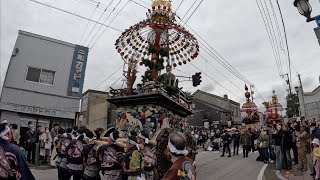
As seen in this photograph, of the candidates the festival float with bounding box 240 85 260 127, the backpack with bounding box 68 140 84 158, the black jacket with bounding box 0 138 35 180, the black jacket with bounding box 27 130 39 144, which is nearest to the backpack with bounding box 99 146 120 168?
the backpack with bounding box 68 140 84 158

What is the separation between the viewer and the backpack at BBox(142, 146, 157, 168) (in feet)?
21.1

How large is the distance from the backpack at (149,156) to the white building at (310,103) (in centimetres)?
2731

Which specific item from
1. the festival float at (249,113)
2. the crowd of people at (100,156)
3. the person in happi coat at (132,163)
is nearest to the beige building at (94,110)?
the festival float at (249,113)

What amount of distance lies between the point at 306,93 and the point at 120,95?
31.1 m

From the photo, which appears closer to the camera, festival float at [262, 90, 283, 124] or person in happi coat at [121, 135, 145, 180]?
person in happi coat at [121, 135, 145, 180]

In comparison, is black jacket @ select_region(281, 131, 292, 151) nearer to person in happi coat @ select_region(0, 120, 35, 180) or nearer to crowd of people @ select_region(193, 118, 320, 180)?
crowd of people @ select_region(193, 118, 320, 180)

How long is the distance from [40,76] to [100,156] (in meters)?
13.1

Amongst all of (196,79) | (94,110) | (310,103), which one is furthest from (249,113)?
(196,79)

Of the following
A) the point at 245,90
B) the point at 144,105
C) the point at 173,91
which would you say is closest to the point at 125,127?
the point at 144,105

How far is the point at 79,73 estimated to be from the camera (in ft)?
60.7

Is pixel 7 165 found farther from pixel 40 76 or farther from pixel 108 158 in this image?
pixel 40 76

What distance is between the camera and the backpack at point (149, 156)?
21.1ft

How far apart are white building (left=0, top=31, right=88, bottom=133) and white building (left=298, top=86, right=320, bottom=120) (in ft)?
82.0

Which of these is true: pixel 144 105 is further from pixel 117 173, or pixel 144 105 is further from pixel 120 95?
pixel 117 173
